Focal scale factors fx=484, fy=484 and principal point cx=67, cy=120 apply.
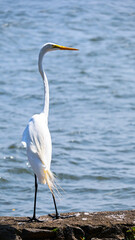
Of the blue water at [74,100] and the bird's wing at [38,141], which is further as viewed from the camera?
the blue water at [74,100]

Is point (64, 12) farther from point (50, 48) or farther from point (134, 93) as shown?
point (50, 48)

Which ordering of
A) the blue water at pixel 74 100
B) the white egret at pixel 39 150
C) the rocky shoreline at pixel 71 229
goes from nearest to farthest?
the rocky shoreline at pixel 71 229
the white egret at pixel 39 150
the blue water at pixel 74 100

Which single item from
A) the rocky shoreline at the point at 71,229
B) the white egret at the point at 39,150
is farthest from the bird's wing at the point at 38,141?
the rocky shoreline at the point at 71,229

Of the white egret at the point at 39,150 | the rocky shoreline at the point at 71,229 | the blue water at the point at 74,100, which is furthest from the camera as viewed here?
the blue water at the point at 74,100

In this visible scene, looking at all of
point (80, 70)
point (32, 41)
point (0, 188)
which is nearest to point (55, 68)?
point (80, 70)

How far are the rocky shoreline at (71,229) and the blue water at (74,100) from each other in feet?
5.77

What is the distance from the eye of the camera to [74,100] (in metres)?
10.3

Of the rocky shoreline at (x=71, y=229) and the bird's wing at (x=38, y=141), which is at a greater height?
the bird's wing at (x=38, y=141)

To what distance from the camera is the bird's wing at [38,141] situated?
4176mm

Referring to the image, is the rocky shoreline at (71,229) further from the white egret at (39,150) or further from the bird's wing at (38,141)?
the bird's wing at (38,141)

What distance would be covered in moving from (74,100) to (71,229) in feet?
21.7

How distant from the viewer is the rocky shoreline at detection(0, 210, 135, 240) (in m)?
3.80

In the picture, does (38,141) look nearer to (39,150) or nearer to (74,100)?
(39,150)

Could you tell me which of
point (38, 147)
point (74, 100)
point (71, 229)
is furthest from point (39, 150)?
point (74, 100)
